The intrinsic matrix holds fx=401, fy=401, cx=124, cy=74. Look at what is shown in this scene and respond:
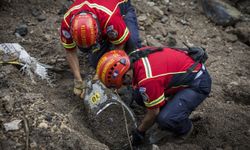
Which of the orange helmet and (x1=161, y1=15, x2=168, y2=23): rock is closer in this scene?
the orange helmet

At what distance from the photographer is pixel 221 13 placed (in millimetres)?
6887

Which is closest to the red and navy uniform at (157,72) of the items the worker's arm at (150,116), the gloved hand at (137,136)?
the worker's arm at (150,116)

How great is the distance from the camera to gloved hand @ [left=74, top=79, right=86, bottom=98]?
488 centimetres

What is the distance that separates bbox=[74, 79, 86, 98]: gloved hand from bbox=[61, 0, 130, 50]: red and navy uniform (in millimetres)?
435

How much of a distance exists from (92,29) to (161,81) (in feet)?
3.35

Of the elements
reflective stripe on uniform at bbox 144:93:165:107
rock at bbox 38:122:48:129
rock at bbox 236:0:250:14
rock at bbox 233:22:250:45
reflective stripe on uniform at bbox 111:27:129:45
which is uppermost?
reflective stripe on uniform at bbox 111:27:129:45

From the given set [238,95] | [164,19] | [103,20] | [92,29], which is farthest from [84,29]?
[164,19]

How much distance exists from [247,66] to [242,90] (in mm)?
736

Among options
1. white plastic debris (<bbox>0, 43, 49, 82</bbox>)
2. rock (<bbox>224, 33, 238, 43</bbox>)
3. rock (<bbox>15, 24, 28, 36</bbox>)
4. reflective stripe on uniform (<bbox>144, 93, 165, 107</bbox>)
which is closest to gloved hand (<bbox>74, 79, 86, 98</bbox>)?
white plastic debris (<bbox>0, 43, 49, 82</bbox>)

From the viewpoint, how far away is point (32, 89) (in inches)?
190

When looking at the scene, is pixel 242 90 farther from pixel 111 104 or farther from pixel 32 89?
pixel 32 89

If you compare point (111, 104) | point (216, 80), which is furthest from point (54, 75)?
point (216, 80)

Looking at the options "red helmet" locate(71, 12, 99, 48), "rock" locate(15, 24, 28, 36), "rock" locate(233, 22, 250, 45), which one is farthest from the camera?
"rock" locate(233, 22, 250, 45)

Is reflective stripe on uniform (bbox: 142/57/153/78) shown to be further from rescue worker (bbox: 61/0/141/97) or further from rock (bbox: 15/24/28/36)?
rock (bbox: 15/24/28/36)
